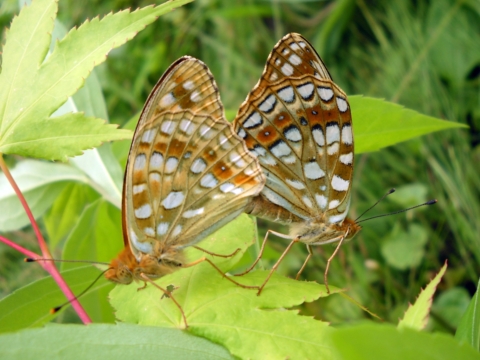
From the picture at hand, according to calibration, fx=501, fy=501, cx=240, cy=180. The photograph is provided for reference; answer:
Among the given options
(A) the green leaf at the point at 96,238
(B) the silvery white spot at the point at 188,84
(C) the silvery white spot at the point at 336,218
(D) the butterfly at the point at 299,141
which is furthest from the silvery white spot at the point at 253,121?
(A) the green leaf at the point at 96,238

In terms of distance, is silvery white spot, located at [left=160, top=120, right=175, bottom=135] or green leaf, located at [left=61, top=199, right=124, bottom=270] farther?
green leaf, located at [left=61, top=199, right=124, bottom=270]

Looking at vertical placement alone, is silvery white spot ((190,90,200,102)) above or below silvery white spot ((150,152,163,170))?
above

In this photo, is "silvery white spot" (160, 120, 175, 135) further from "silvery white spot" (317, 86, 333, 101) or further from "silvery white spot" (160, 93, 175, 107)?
"silvery white spot" (317, 86, 333, 101)

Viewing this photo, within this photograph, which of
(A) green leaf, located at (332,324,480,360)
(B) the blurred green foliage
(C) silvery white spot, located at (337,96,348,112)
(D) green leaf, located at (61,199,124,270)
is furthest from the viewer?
(B) the blurred green foliage

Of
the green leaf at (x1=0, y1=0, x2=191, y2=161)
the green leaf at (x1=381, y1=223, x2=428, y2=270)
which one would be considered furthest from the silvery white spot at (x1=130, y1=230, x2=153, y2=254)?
the green leaf at (x1=381, y1=223, x2=428, y2=270)

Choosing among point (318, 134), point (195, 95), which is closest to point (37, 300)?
point (195, 95)

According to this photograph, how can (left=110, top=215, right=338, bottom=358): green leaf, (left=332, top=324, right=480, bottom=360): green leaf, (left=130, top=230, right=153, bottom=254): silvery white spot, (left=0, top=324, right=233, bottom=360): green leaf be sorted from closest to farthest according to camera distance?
(left=332, top=324, right=480, bottom=360): green leaf < (left=0, top=324, right=233, bottom=360): green leaf < (left=110, top=215, right=338, bottom=358): green leaf < (left=130, top=230, right=153, bottom=254): silvery white spot

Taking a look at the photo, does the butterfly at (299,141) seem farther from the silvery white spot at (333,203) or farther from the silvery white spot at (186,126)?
the silvery white spot at (186,126)
